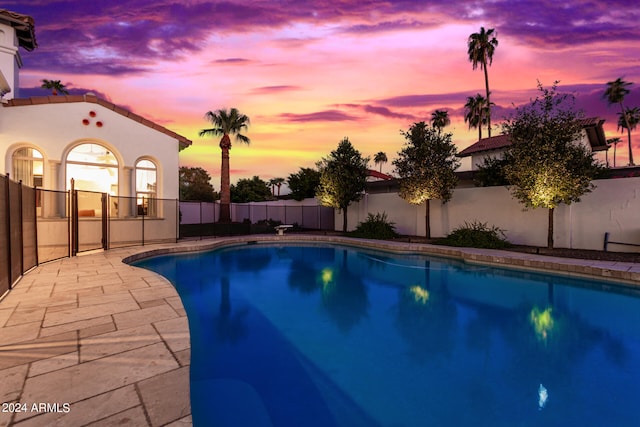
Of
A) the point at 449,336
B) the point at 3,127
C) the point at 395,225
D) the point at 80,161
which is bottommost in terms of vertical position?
the point at 449,336

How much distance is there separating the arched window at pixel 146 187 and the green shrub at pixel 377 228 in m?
9.61

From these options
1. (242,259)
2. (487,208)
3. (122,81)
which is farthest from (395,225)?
(122,81)

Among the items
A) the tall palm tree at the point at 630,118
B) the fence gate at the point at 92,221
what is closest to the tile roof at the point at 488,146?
the fence gate at the point at 92,221

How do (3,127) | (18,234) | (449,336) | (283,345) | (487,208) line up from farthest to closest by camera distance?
(487,208) < (3,127) < (18,234) < (449,336) < (283,345)

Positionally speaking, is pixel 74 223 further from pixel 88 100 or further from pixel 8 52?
pixel 8 52

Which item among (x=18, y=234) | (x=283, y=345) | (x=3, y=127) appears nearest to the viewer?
(x=283, y=345)

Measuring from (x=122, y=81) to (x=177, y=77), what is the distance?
118 inches

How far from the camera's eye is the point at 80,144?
11523 millimetres

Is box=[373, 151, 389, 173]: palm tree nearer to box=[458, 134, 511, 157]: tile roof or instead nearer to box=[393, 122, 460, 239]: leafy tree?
box=[458, 134, 511, 157]: tile roof

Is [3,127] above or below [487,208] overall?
above

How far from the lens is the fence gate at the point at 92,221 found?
10852 millimetres

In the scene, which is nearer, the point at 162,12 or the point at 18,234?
the point at 18,234

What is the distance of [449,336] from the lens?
190 inches

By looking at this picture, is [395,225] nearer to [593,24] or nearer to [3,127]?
[593,24]
